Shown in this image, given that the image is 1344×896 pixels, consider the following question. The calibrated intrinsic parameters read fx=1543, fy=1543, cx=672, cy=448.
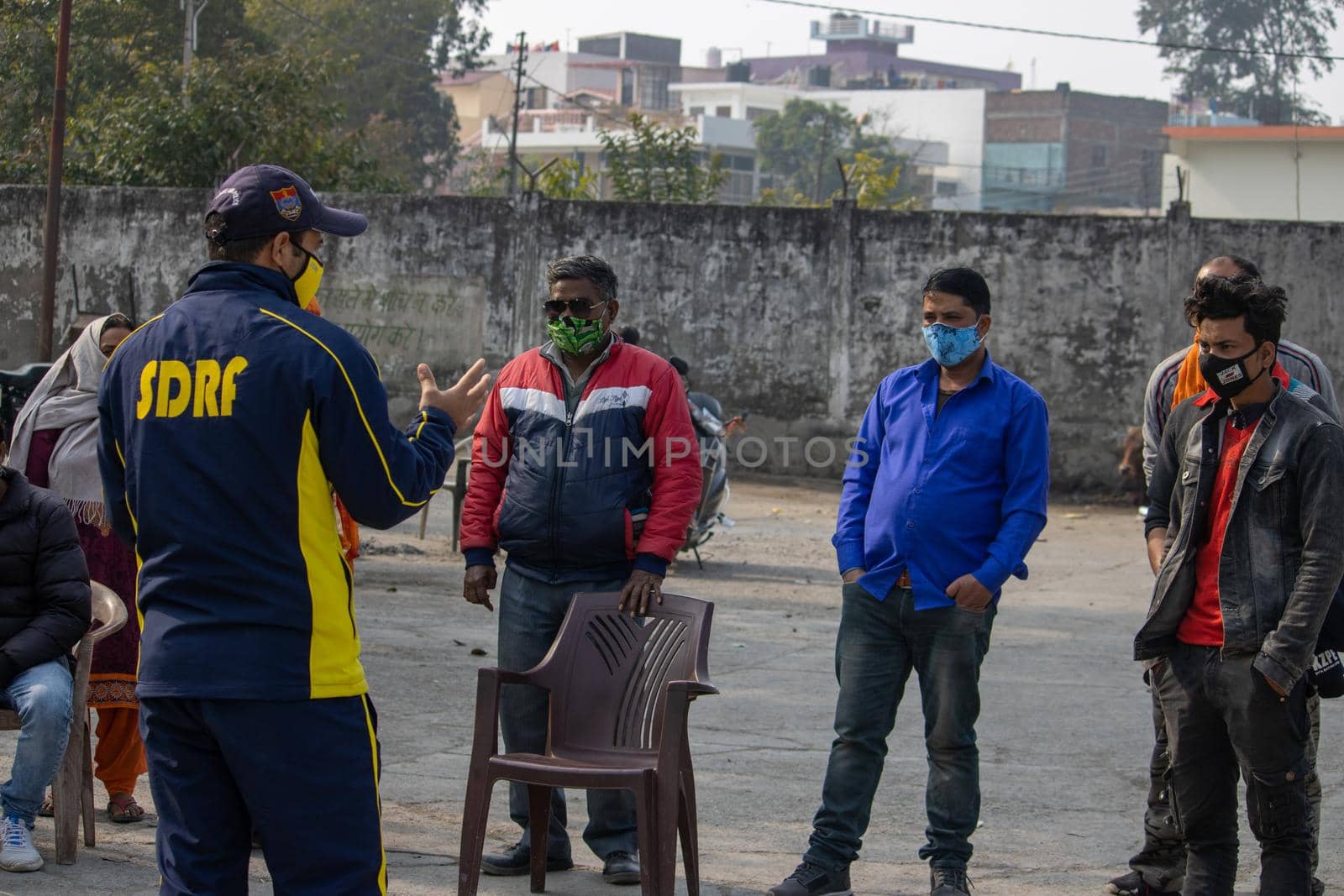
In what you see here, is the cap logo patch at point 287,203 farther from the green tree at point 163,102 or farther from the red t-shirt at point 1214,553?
the green tree at point 163,102

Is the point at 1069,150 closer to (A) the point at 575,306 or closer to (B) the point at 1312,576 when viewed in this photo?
(A) the point at 575,306

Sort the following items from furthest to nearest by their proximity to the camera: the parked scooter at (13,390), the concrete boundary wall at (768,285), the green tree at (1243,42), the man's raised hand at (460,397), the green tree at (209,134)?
the green tree at (1243,42), the green tree at (209,134), the concrete boundary wall at (768,285), the parked scooter at (13,390), the man's raised hand at (460,397)

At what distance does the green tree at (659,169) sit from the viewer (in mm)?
22516

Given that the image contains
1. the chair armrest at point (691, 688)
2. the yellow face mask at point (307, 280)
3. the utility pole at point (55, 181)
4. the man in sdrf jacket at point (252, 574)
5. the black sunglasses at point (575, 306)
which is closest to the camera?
the man in sdrf jacket at point (252, 574)

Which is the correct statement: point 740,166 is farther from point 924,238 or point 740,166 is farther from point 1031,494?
point 1031,494

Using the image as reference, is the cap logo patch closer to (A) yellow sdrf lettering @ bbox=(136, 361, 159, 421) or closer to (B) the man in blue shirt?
(A) yellow sdrf lettering @ bbox=(136, 361, 159, 421)

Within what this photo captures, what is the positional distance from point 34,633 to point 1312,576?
148 inches

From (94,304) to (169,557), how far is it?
1739cm

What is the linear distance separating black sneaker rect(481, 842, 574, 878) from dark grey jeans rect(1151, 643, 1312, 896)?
1975mm

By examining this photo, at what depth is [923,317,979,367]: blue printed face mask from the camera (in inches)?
190

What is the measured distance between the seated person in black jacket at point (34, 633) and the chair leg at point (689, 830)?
1933 mm

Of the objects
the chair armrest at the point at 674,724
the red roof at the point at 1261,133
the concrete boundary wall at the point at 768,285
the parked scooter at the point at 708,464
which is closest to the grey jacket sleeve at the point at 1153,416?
the chair armrest at the point at 674,724

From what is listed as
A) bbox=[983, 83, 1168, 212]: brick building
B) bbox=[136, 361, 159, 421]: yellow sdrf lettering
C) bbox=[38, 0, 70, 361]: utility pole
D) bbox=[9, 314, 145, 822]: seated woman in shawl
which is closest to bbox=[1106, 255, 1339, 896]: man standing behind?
bbox=[136, 361, 159, 421]: yellow sdrf lettering

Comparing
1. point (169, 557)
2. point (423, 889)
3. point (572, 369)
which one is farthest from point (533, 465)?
point (169, 557)
